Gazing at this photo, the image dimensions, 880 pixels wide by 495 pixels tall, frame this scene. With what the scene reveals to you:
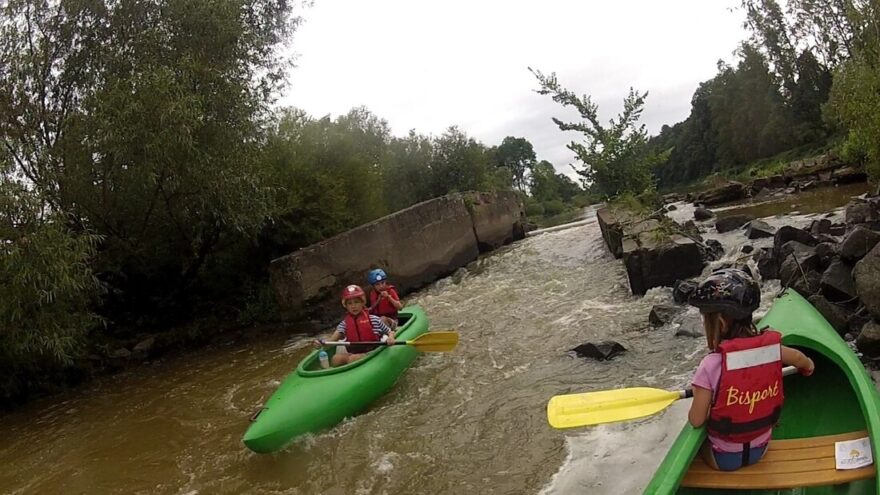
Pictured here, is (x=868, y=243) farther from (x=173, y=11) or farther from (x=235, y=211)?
(x=173, y=11)

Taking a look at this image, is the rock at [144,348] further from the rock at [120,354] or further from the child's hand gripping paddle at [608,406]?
the child's hand gripping paddle at [608,406]

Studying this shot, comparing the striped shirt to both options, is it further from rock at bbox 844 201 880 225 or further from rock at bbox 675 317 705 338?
rock at bbox 844 201 880 225

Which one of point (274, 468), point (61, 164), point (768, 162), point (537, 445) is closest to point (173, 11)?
point (61, 164)

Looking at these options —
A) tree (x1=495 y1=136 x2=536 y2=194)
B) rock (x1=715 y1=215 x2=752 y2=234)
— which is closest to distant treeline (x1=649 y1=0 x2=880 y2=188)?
rock (x1=715 y1=215 x2=752 y2=234)

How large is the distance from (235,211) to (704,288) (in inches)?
337

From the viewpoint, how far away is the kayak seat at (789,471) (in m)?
2.64

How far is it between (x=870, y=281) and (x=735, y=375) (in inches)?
121

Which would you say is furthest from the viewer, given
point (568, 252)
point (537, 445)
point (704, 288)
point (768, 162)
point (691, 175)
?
point (691, 175)

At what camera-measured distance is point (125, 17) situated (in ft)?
32.7

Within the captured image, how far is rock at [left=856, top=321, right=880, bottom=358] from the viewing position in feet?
15.1

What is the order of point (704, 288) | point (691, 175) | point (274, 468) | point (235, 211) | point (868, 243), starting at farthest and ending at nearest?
1. point (691, 175)
2. point (235, 211)
3. point (868, 243)
4. point (274, 468)
5. point (704, 288)

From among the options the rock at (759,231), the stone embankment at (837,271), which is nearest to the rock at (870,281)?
the stone embankment at (837,271)

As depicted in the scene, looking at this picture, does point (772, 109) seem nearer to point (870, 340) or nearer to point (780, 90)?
point (780, 90)

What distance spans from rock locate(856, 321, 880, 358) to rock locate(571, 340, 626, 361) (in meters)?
2.16
